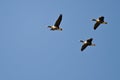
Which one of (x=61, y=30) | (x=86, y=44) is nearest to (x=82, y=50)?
(x=86, y=44)

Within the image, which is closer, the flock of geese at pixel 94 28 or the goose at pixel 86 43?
the flock of geese at pixel 94 28

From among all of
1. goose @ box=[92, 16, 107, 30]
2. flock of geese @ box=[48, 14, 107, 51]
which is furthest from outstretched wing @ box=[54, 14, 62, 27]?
goose @ box=[92, 16, 107, 30]

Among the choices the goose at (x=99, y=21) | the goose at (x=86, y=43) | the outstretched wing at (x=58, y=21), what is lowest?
the goose at (x=86, y=43)

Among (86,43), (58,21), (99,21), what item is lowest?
(86,43)

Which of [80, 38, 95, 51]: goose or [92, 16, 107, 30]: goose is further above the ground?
[92, 16, 107, 30]: goose

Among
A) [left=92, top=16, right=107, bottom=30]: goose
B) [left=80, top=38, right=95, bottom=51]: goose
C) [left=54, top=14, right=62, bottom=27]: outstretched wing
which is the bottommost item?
[left=80, top=38, right=95, bottom=51]: goose

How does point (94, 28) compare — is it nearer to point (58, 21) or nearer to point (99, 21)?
point (99, 21)

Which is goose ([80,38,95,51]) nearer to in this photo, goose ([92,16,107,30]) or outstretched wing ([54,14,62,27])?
goose ([92,16,107,30])

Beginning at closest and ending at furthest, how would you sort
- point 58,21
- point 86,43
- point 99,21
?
point 58,21 → point 99,21 → point 86,43

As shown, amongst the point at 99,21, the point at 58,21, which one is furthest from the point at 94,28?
the point at 58,21

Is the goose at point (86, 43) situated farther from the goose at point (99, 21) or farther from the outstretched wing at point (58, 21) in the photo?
the outstretched wing at point (58, 21)

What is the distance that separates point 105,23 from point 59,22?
6920 mm

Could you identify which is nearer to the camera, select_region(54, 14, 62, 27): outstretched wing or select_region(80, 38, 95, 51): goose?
select_region(54, 14, 62, 27): outstretched wing

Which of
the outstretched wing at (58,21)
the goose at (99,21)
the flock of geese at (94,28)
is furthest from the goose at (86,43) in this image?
the outstretched wing at (58,21)
